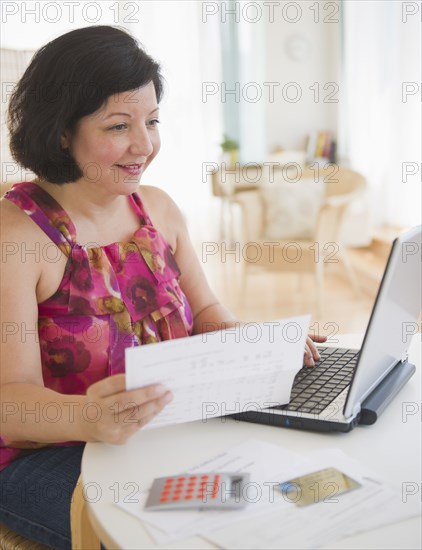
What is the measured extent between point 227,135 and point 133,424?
223 inches

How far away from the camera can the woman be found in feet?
4.01

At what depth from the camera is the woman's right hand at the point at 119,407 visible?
952mm

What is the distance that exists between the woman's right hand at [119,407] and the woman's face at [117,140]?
50 cm

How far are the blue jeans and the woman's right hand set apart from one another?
0.76 ft

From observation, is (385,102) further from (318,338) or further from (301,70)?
(318,338)

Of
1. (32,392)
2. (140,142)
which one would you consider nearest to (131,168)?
(140,142)

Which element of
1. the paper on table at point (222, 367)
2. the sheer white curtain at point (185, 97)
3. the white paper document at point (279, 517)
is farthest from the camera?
the sheer white curtain at point (185, 97)

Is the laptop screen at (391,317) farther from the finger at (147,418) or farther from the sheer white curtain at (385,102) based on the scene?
the sheer white curtain at (385,102)

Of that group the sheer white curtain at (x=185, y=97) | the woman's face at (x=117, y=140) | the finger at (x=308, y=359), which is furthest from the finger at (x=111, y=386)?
the sheer white curtain at (x=185, y=97)

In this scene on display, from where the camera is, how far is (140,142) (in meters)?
1.36

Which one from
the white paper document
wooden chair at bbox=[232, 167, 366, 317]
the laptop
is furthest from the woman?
wooden chair at bbox=[232, 167, 366, 317]

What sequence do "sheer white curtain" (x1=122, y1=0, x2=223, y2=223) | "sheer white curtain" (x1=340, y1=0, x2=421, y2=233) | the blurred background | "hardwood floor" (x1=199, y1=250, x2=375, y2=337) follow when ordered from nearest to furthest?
"hardwood floor" (x1=199, y1=250, x2=375, y2=337) → the blurred background → "sheer white curtain" (x1=340, y1=0, x2=421, y2=233) → "sheer white curtain" (x1=122, y1=0, x2=223, y2=223)

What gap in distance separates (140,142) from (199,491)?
2.33 feet

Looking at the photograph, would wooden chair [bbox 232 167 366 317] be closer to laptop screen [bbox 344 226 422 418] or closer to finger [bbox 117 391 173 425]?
laptop screen [bbox 344 226 422 418]
